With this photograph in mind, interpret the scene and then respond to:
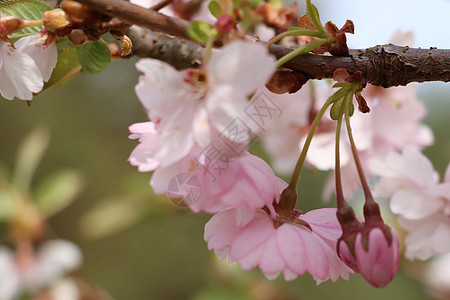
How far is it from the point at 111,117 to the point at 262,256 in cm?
571

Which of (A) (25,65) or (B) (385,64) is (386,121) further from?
(A) (25,65)

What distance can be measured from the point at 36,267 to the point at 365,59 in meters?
1.05

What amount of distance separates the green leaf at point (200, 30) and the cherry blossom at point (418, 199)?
14.5 inches

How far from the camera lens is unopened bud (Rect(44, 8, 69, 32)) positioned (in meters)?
0.43

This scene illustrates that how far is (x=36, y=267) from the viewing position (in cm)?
126

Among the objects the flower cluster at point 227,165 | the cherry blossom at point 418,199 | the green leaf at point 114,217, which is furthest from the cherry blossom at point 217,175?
the green leaf at point 114,217

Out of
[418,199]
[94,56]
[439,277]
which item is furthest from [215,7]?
[439,277]

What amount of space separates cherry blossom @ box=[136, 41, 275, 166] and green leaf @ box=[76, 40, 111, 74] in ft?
0.48

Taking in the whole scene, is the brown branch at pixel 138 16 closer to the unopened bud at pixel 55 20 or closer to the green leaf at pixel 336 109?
the unopened bud at pixel 55 20

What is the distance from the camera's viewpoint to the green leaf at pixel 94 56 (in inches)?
19.6

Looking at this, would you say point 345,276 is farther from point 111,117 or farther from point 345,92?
point 111,117

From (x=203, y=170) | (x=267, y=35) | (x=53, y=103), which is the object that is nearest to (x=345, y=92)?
(x=203, y=170)

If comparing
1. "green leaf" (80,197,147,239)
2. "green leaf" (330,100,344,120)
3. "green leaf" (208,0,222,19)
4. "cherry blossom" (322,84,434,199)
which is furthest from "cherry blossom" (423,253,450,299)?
"green leaf" (208,0,222,19)

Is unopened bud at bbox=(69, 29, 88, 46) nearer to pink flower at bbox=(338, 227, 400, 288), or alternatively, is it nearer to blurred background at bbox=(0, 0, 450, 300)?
pink flower at bbox=(338, 227, 400, 288)
